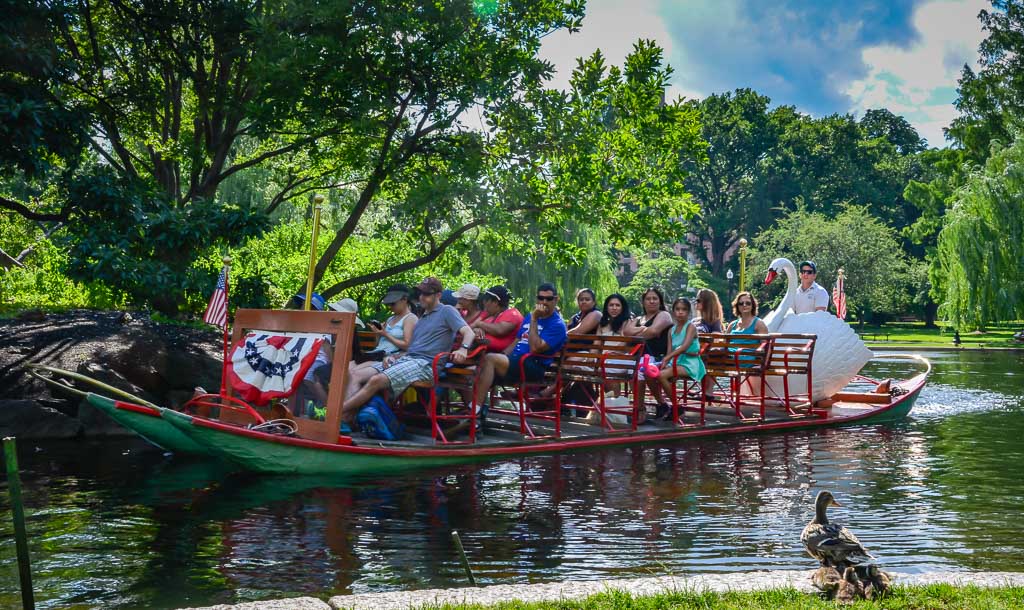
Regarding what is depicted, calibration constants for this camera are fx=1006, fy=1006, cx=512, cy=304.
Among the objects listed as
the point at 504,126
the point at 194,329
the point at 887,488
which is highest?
the point at 504,126

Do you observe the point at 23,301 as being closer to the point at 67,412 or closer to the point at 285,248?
the point at 285,248

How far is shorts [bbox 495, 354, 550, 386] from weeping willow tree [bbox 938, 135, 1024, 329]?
29.6m

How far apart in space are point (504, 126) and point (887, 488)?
1053 centimetres

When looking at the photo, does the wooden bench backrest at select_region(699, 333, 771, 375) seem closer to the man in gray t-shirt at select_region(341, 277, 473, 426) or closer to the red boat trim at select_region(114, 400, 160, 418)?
the man in gray t-shirt at select_region(341, 277, 473, 426)

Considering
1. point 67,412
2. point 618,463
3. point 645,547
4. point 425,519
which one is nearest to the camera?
point 645,547

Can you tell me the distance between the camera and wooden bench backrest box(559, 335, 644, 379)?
12312 mm

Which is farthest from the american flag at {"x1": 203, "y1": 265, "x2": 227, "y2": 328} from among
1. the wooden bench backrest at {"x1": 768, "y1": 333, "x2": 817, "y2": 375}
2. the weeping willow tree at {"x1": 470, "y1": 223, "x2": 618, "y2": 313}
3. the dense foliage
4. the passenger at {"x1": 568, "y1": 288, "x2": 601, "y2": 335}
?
the dense foliage

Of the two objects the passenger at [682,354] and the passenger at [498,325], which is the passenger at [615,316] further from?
the passenger at [498,325]

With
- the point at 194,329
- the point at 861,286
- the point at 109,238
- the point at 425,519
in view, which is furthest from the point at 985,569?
the point at 861,286

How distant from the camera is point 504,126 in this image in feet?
60.9

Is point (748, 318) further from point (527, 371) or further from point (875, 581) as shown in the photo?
point (875, 581)

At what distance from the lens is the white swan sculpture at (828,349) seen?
51.5 feet

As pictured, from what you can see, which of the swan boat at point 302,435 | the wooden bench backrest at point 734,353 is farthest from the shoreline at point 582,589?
the wooden bench backrest at point 734,353

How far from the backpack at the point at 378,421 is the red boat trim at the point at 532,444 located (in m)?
0.61
